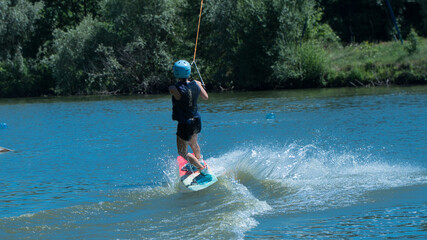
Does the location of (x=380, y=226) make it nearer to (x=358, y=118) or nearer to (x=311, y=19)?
(x=358, y=118)

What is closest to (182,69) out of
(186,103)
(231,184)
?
(186,103)

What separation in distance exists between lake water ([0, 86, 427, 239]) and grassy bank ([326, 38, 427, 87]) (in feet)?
62.1

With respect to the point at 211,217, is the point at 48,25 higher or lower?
higher

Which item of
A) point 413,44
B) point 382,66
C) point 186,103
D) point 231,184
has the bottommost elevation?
point 231,184

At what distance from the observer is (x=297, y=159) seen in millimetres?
11367

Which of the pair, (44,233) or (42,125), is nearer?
(44,233)

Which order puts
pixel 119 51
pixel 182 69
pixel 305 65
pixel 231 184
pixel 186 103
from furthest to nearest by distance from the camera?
pixel 119 51
pixel 305 65
pixel 231 184
pixel 186 103
pixel 182 69

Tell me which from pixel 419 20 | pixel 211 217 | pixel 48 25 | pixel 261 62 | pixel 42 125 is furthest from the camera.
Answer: pixel 48 25

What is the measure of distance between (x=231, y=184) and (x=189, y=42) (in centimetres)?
3870

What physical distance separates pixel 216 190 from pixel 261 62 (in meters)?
34.5

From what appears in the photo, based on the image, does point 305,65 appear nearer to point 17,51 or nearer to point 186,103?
point 17,51

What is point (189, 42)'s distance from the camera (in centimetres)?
4806

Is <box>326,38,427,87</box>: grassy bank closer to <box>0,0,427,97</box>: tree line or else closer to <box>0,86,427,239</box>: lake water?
<box>0,0,427,97</box>: tree line

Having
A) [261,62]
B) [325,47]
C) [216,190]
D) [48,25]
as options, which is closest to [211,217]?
[216,190]
